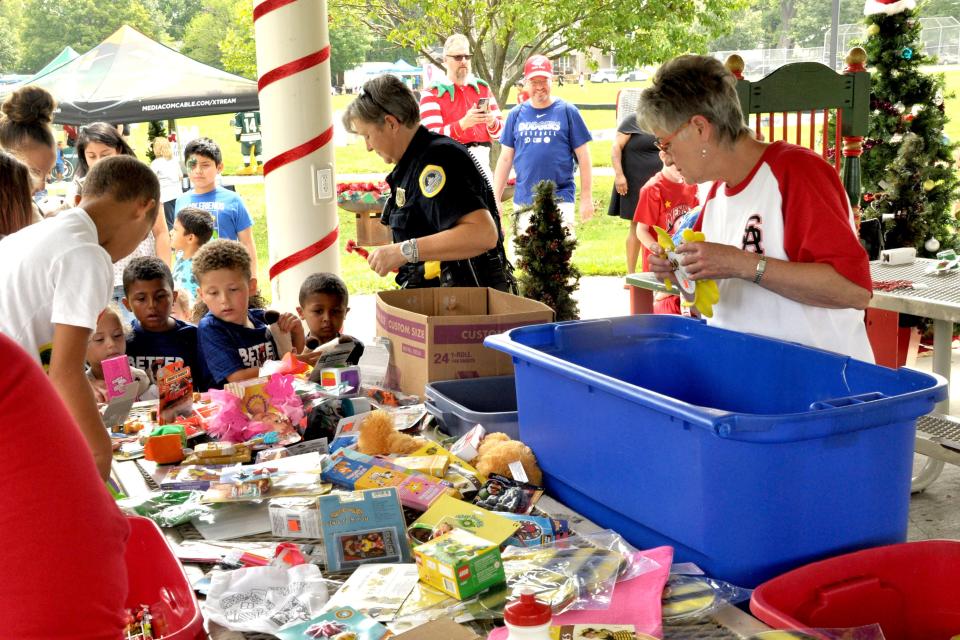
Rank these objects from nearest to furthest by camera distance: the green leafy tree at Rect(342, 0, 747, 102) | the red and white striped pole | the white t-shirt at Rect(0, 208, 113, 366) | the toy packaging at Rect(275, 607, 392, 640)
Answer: the toy packaging at Rect(275, 607, 392, 640) < the white t-shirt at Rect(0, 208, 113, 366) < the red and white striped pole < the green leafy tree at Rect(342, 0, 747, 102)

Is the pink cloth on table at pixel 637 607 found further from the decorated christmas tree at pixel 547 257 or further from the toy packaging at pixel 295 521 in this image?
the decorated christmas tree at pixel 547 257

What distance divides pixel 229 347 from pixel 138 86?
7.23 m

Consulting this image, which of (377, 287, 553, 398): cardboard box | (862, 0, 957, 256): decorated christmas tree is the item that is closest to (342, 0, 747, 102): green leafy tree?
(862, 0, 957, 256): decorated christmas tree

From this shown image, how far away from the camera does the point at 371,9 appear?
1153 cm

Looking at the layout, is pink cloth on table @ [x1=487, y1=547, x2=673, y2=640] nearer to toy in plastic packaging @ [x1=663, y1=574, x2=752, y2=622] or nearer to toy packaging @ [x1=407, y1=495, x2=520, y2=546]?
toy in plastic packaging @ [x1=663, y1=574, x2=752, y2=622]

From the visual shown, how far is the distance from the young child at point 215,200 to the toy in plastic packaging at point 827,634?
186 inches

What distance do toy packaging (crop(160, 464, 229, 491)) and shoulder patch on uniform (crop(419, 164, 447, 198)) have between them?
1.19 meters

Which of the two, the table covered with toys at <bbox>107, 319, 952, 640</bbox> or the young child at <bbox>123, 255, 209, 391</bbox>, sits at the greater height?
the young child at <bbox>123, 255, 209, 391</bbox>

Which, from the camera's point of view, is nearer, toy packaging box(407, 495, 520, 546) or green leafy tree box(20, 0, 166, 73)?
toy packaging box(407, 495, 520, 546)

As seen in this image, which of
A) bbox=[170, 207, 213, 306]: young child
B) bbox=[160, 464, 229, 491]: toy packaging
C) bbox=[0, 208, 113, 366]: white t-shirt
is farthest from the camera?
bbox=[170, 207, 213, 306]: young child

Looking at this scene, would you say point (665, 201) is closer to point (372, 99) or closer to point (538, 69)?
point (538, 69)

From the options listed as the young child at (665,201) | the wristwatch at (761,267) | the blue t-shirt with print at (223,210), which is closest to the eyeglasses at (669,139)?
the wristwatch at (761,267)

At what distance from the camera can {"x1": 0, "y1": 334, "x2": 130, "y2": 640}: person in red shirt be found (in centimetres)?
A: 95

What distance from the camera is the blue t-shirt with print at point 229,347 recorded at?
300 centimetres
